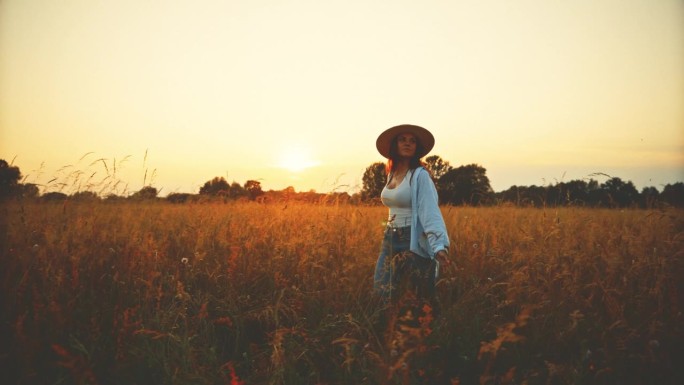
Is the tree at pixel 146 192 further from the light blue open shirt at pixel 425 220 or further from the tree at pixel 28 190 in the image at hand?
the light blue open shirt at pixel 425 220

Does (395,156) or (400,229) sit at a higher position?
(395,156)

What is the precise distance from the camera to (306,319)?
10.0ft

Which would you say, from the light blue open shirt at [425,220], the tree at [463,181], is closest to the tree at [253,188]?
the light blue open shirt at [425,220]

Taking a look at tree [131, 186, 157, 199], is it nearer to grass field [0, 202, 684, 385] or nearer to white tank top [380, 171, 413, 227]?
grass field [0, 202, 684, 385]

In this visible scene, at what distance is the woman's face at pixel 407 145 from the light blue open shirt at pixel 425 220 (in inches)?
11.7

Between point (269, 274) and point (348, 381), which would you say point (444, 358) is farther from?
point (269, 274)

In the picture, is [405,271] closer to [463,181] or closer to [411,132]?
[411,132]

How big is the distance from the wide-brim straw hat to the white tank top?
19.0 inches

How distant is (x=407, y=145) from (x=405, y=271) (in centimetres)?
121

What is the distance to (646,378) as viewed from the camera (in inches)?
94.3

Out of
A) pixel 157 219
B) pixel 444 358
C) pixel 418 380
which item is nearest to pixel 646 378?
pixel 444 358

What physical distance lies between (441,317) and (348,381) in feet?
3.01

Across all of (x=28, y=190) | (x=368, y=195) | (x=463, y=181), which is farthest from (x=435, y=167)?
(x=463, y=181)

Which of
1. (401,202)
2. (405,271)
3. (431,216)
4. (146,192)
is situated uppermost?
(146,192)
